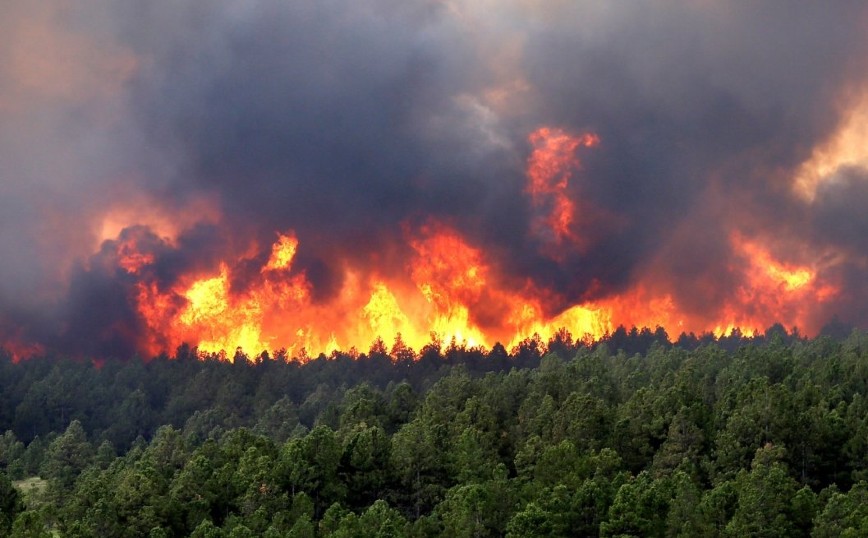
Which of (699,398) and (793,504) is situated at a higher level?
(699,398)

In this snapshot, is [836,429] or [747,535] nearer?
[747,535]

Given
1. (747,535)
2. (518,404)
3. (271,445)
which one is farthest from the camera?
(518,404)

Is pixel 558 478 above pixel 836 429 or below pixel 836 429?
below

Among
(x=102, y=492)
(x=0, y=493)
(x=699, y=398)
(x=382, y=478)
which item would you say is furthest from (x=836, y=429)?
(x=0, y=493)

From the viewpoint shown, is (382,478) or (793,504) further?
(382,478)

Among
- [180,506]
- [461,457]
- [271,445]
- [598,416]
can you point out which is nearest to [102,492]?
[180,506]

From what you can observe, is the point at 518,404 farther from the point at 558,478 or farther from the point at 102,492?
the point at 102,492

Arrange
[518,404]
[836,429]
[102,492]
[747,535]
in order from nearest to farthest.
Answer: [747,535] < [102,492] < [836,429] < [518,404]

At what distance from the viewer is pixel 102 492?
5192 inches

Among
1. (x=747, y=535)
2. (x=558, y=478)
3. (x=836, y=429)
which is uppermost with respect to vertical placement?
(x=836, y=429)

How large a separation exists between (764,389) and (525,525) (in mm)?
54900

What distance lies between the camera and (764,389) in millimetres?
154000

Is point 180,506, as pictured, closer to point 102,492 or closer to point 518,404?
point 102,492

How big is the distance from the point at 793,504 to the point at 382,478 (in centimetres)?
5966
